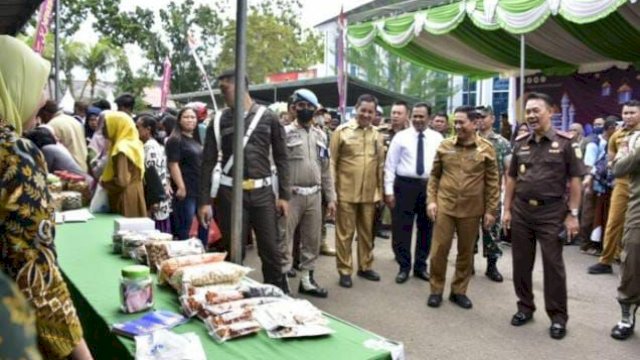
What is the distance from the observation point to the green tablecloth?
5.72 feet

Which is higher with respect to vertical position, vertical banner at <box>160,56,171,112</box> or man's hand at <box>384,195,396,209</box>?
vertical banner at <box>160,56,171,112</box>

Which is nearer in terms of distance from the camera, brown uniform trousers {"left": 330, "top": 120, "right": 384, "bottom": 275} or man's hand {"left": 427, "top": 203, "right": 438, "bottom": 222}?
man's hand {"left": 427, "top": 203, "right": 438, "bottom": 222}

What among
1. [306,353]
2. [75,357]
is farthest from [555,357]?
[75,357]

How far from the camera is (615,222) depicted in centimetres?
552

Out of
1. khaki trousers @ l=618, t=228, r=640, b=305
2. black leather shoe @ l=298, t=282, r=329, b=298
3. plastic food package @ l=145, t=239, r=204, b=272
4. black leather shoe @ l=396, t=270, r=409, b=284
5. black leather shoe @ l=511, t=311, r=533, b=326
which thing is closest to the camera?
plastic food package @ l=145, t=239, r=204, b=272

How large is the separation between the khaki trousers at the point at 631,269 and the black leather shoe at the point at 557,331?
496 mm

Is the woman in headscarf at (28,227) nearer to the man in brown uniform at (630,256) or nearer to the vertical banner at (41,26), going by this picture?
the man in brown uniform at (630,256)

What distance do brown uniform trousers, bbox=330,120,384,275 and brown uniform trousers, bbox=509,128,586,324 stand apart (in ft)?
4.88

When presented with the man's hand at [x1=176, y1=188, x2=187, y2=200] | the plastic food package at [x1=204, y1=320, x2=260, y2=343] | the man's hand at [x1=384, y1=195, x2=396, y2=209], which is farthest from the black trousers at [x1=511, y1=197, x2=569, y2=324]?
the man's hand at [x1=176, y1=188, x2=187, y2=200]

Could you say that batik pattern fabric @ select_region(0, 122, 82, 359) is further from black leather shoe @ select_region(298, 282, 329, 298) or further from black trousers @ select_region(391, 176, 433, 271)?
black trousers @ select_region(391, 176, 433, 271)

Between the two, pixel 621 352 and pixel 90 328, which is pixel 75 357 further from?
pixel 621 352

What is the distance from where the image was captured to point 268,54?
99.1 feet

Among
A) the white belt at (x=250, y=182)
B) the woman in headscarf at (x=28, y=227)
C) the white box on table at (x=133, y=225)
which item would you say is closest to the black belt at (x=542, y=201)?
the white belt at (x=250, y=182)

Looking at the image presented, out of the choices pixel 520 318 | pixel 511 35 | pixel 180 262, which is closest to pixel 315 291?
pixel 520 318
